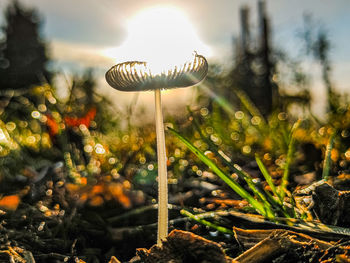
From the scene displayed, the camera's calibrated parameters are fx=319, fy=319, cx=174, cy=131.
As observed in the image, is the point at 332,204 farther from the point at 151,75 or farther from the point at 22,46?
the point at 22,46

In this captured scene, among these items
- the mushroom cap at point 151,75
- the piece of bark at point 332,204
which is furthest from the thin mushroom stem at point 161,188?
the piece of bark at point 332,204

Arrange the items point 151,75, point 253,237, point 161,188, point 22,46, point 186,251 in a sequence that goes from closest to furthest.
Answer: point 186,251 < point 253,237 < point 161,188 < point 151,75 < point 22,46

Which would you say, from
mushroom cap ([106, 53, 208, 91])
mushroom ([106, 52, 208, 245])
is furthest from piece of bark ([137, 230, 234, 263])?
mushroom cap ([106, 53, 208, 91])

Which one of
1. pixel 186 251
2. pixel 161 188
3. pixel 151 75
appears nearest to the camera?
pixel 186 251

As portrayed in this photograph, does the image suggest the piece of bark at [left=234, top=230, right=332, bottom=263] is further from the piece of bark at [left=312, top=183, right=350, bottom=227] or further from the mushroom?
the mushroom

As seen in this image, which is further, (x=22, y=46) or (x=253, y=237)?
(x=22, y=46)

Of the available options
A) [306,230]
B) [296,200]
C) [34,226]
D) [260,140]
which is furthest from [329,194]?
[260,140]

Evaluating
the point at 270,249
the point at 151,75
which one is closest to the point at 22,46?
the point at 151,75

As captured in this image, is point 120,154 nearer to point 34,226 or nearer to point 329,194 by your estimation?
point 34,226

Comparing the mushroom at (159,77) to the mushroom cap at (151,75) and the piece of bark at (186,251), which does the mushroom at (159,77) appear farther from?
the piece of bark at (186,251)
